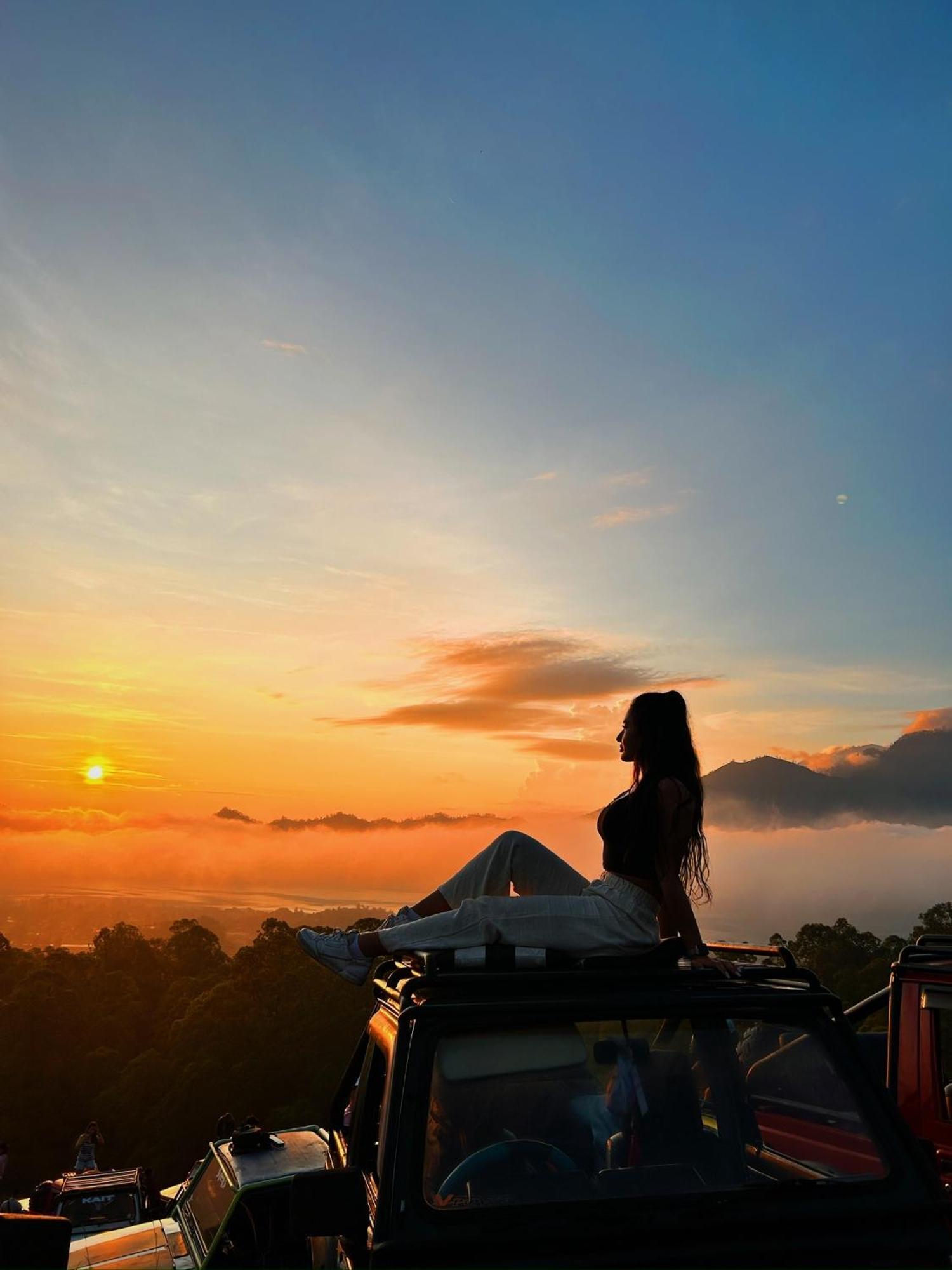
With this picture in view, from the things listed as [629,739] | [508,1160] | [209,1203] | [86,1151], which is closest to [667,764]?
[629,739]

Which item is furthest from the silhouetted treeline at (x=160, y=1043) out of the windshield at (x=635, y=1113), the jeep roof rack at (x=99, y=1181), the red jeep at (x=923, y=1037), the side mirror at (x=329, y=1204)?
the side mirror at (x=329, y=1204)

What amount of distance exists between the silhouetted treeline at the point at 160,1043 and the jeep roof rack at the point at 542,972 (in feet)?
82.1

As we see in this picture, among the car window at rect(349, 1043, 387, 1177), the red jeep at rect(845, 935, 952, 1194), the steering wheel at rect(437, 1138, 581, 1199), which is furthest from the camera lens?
the red jeep at rect(845, 935, 952, 1194)

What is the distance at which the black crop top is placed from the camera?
13.4 feet

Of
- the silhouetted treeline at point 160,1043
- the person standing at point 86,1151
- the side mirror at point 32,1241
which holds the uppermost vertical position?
the side mirror at point 32,1241

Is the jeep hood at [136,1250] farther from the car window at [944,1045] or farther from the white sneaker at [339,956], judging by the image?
the car window at [944,1045]

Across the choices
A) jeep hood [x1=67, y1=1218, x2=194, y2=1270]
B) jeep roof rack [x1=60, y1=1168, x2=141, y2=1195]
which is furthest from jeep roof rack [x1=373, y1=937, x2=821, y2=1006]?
jeep roof rack [x1=60, y1=1168, x2=141, y2=1195]

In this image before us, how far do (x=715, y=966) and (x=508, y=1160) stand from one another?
997 mm

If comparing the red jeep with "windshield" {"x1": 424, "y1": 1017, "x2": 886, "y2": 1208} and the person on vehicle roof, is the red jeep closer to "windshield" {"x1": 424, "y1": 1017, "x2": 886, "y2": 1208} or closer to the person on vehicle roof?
the person on vehicle roof

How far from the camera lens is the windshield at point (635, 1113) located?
2.89 m

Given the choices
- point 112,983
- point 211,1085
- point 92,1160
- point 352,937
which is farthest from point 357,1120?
point 112,983

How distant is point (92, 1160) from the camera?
16.5m

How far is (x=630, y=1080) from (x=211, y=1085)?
32245mm

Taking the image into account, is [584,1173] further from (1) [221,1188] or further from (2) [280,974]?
(2) [280,974]
